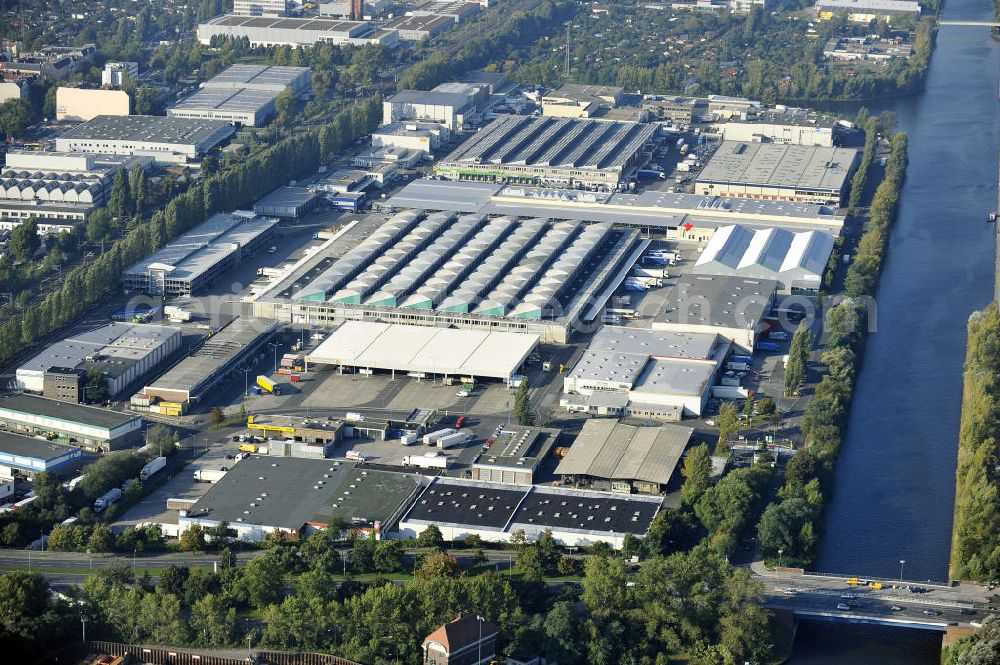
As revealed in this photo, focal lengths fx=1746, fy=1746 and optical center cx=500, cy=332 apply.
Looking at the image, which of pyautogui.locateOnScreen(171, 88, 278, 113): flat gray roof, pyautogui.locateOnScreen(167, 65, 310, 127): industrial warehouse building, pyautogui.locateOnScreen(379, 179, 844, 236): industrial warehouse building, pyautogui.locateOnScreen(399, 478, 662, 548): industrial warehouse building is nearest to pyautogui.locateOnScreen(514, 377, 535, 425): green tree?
pyautogui.locateOnScreen(399, 478, 662, 548): industrial warehouse building

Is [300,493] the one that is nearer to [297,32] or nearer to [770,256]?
[770,256]

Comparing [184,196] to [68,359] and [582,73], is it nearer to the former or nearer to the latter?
[68,359]

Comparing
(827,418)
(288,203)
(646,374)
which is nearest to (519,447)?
(646,374)

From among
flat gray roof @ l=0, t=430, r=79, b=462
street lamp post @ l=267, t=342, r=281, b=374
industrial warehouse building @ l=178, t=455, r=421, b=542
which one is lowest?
flat gray roof @ l=0, t=430, r=79, b=462

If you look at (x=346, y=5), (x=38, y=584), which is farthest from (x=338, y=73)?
(x=38, y=584)

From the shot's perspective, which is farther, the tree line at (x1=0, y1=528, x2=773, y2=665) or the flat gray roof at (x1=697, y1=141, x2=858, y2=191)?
the flat gray roof at (x1=697, y1=141, x2=858, y2=191)

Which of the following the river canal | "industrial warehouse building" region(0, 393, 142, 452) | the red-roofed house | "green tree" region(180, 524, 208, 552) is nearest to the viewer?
the red-roofed house

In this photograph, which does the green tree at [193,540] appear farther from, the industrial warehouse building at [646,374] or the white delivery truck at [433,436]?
the industrial warehouse building at [646,374]

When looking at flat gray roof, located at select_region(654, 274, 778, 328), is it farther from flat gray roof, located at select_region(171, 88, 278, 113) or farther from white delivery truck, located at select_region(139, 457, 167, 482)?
flat gray roof, located at select_region(171, 88, 278, 113)
